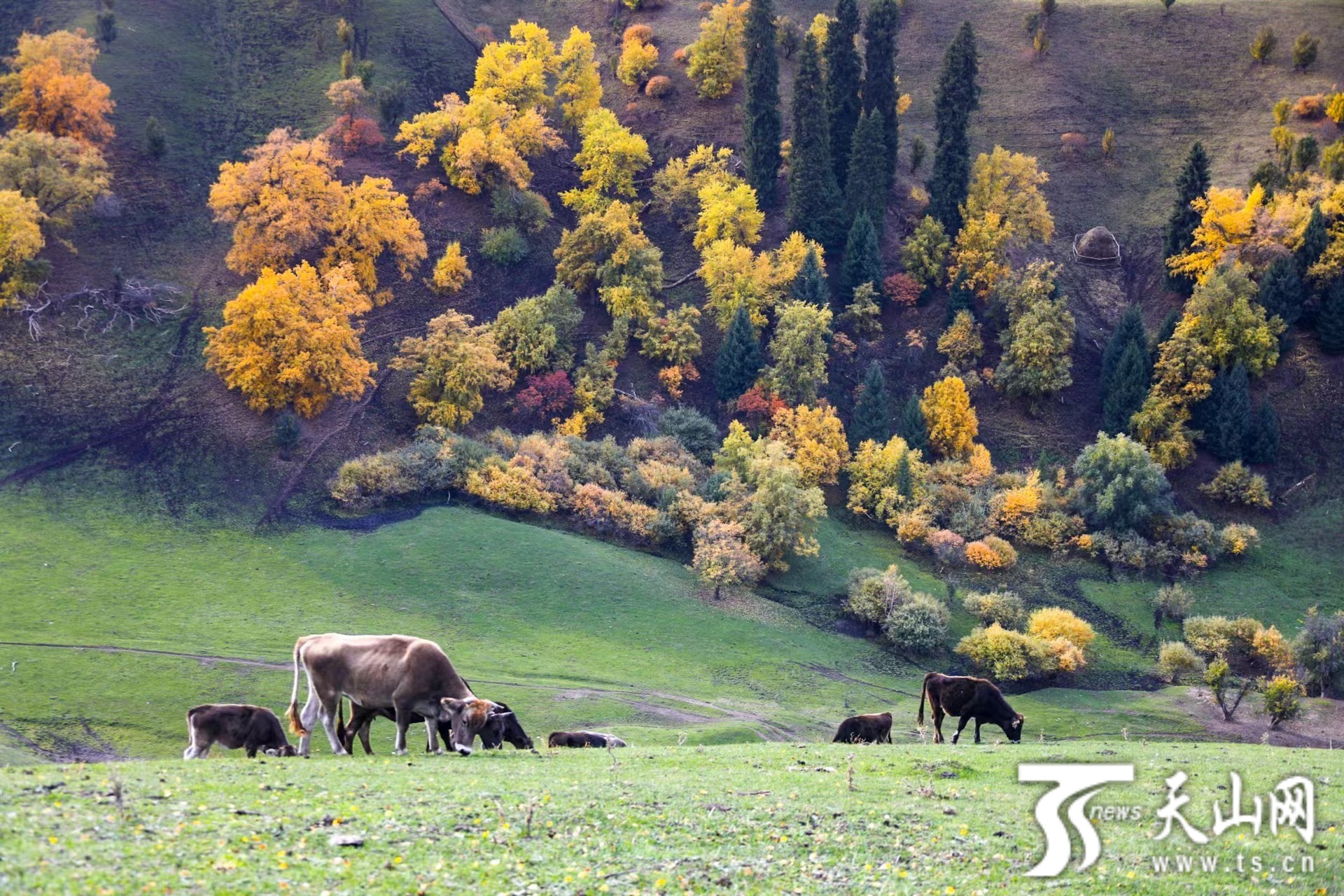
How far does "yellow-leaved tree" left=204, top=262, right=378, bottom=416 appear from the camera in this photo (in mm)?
65375

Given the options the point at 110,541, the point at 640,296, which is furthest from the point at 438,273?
the point at 110,541

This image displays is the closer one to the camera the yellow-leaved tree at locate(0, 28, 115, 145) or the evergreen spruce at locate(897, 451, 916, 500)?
the evergreen spruce at locate(897, 451, 916, 500)

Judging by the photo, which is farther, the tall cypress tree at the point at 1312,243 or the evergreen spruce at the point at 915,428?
the tall cypress tree at the point at 1312,243

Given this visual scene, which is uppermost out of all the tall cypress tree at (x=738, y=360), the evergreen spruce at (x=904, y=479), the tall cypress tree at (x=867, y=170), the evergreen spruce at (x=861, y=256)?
A: the tall cypress tree at (x=867, y=170)

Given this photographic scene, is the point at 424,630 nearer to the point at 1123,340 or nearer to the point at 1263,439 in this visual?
the point at 1123,340

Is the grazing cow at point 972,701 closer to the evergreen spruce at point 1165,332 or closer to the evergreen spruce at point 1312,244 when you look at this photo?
the evergreen spruce at point 1165,332

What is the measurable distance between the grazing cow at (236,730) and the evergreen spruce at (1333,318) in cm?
7163

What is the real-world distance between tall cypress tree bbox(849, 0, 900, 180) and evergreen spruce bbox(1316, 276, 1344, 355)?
2893 centimetres

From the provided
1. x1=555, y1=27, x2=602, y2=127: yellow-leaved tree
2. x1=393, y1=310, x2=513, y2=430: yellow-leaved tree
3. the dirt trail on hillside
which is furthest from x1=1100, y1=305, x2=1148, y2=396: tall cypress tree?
the dirt trail on hillside

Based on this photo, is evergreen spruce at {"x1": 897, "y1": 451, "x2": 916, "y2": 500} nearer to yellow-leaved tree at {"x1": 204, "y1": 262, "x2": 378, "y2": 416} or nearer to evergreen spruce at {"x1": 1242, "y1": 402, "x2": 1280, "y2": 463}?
evergreen spruce at {"x1": 1242, "y1": 402, "x2": 1280, "y2": 463}

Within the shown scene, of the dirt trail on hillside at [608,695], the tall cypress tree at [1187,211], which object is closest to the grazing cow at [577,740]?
the dirt trail on hillside at [608,695]

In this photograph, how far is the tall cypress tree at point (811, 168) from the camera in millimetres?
83438

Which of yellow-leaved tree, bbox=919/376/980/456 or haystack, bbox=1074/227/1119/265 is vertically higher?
haystack, bbox=1074/227/1119/265

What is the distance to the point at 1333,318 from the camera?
253 ft
